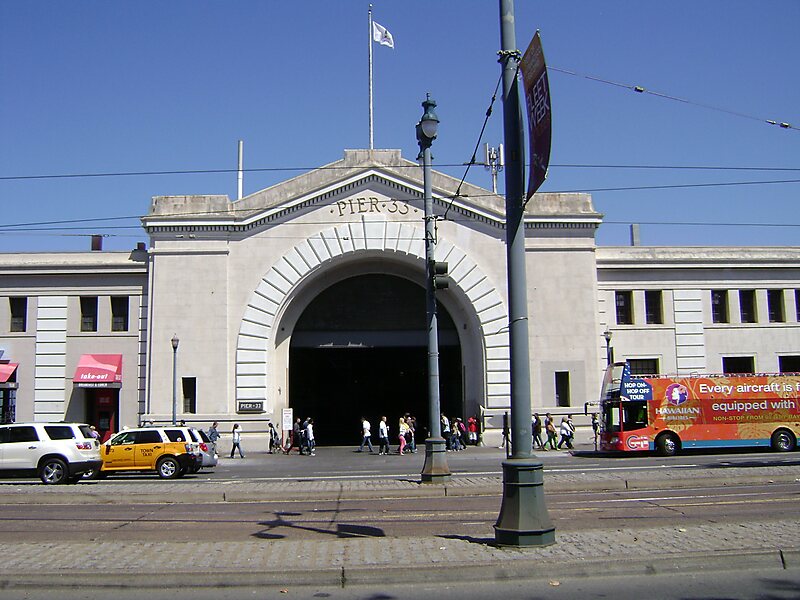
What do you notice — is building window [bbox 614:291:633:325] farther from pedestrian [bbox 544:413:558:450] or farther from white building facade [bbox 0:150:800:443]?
pedestrian [bbox 544:413:558:450]

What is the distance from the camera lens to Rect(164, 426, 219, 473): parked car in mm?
27625

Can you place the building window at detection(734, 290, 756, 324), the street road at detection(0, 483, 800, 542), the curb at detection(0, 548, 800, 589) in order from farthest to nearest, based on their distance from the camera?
the building window at detection(734, 290, 756, 324), the street road at detection(0, 483, 800, 542), the curb at detection(0, 548, 800, 589)

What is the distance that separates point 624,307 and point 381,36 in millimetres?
18109

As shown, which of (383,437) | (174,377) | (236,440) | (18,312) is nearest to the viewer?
(236,440)

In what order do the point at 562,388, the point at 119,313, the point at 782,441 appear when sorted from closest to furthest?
the point at 782,441 < the point at 562,388 < the point at 119,313

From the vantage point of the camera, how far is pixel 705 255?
136ft

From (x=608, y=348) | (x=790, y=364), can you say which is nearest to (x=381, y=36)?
(x=608, y=348)

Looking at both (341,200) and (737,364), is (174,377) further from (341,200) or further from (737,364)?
(737,364)

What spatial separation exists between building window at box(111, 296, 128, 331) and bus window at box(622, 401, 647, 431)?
24218mm

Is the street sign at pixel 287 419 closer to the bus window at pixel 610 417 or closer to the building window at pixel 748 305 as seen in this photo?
the bus window at pixel 610 417

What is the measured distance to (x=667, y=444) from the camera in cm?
3319

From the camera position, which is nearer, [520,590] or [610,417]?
[520,590]

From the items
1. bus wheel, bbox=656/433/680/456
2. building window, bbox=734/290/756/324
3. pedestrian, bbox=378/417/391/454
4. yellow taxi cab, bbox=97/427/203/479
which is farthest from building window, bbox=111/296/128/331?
building window, bbox=734/290/756/324

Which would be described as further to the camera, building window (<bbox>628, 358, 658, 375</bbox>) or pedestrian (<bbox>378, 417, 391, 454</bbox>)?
building window (<bbox>628, 358, 658, 375</bbox>)
